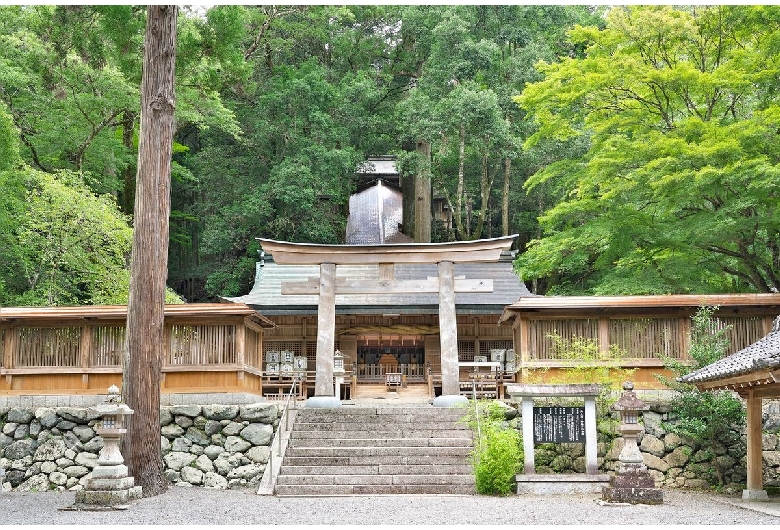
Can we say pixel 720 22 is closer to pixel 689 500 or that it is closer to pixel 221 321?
pixel 689 500

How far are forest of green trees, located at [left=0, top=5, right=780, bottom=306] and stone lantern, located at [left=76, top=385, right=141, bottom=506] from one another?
963cm

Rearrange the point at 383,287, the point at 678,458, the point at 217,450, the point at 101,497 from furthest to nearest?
the point at 383,287 < the point at 217,450 < the point at 678,458 < the point at 101,497

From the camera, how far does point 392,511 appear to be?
1085 cm

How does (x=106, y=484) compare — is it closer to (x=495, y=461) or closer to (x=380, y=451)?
(x=380, y=451)

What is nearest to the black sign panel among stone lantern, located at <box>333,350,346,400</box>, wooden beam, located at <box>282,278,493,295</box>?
wooden beam, located at <box>282,278,493,295</box>

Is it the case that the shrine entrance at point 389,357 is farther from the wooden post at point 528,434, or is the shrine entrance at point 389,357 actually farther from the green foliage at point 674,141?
the wooden post at point 528,434

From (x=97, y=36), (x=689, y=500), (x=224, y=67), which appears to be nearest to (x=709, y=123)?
(x=689, y=500)

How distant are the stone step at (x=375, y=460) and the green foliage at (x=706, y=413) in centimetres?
403

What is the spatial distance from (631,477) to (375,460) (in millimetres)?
4240

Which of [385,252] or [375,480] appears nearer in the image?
[375,480]

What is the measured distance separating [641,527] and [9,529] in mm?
7114

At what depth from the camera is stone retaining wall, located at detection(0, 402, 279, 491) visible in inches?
586

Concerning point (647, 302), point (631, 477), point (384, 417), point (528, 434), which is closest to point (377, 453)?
point (384, 417)

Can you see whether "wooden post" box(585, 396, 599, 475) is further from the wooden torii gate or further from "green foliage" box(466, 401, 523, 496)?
the wooden torii gate
